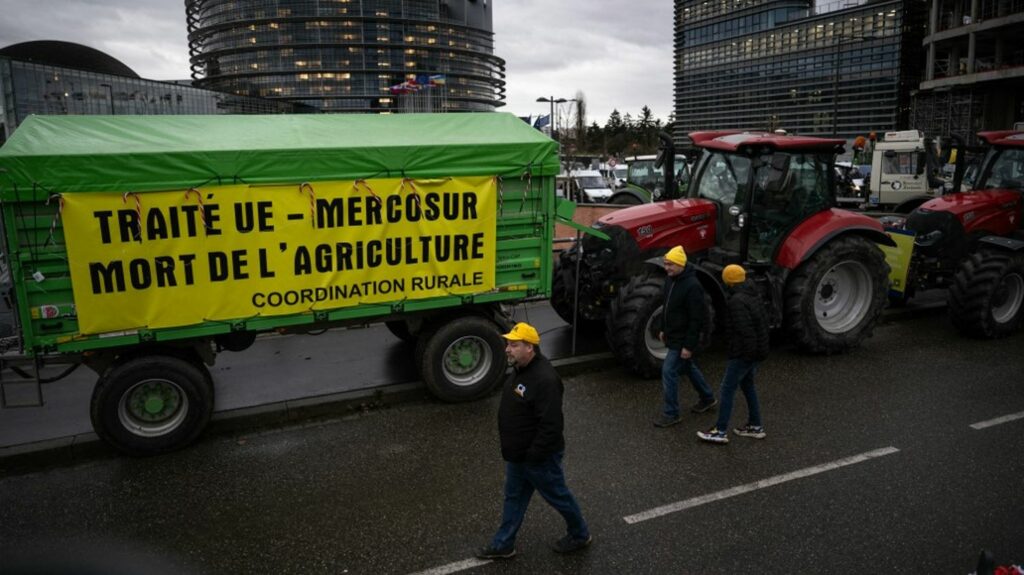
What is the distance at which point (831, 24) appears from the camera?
99.7 m

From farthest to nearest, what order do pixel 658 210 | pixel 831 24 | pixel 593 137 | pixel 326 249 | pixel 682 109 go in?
pixel 682 109
pixel 593 137
pixel 831 24
pixel 658 210
pixel 326 249

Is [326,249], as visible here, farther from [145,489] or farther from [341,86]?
[341,86]

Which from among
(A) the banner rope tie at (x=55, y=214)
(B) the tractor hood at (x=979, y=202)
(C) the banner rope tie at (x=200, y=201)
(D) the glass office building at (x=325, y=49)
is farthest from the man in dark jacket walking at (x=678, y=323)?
(D) the glass office building at (x=325, y=49)

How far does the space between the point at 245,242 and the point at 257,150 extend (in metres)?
0.88

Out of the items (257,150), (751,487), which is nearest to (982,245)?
(751,487)

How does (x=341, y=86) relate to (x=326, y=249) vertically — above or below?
above

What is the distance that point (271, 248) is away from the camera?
634 centimetres

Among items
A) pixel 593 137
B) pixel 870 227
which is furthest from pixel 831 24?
pixel 870 227

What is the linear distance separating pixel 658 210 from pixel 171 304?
579cm

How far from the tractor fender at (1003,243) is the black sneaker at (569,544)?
832 cm

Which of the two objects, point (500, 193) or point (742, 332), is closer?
point (742, 332)

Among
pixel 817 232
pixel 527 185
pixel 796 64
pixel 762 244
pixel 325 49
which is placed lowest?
pixel 762 244

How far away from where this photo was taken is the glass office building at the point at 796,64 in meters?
89.5

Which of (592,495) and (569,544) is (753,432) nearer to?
(592,495)
